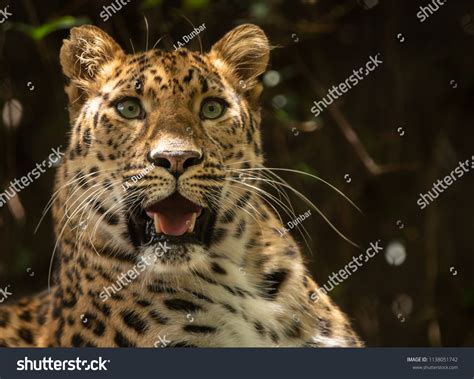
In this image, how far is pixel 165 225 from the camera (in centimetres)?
371

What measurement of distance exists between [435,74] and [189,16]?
2122 millimetres

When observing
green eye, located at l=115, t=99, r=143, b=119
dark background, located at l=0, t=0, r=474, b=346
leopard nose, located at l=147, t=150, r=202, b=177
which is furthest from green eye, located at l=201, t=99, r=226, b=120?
dark background, located at l=0, t=0, r=474, b=346

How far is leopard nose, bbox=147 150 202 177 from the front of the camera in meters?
3.54

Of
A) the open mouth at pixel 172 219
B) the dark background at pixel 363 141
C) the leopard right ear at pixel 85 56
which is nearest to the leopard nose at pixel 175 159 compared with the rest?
the open mouth at pixel 172 219

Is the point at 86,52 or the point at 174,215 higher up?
the point at 86,52

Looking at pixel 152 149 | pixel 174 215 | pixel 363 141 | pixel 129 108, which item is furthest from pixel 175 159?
pixel 363 141

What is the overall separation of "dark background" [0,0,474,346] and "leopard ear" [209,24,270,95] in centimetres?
137

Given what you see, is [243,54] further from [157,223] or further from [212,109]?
[157,223]

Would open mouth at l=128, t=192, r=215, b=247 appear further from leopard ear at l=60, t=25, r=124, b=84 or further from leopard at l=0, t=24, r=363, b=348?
leopard ear at l=60, t=25, r=124, b=84

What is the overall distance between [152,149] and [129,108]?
15.3 inches

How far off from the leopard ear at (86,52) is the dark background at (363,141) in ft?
5.21

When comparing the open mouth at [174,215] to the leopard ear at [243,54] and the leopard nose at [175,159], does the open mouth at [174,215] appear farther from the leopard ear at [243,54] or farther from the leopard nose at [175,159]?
the leopard ear at [243,54]

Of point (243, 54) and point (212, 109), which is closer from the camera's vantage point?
point (212, 109)

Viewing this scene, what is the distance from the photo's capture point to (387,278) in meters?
6.62
